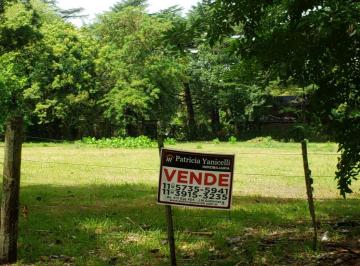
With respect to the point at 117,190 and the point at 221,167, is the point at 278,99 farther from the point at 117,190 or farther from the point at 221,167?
the point at 221,167

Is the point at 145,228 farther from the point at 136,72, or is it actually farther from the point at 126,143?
the point at 136,72

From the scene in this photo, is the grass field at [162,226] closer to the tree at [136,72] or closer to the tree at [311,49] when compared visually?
the tree at [311,49]

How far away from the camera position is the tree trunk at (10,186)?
5594 millimetres

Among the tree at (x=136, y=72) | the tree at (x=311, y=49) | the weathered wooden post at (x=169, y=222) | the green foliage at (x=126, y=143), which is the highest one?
the tree at (x=136, y=72)

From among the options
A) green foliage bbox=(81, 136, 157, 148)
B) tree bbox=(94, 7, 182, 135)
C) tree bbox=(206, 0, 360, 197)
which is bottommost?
green foliage bbox=(81, 136, 157, 148)

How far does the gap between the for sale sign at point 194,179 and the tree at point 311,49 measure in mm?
1214

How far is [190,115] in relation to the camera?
49469 mm

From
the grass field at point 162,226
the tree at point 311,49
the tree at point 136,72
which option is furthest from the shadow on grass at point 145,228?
the tree at point 136,72

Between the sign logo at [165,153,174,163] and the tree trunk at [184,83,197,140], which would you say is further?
the tree trunk at [184,83,197,140]

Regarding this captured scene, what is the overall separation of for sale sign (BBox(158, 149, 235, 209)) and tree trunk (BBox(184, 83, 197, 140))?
42194 mm

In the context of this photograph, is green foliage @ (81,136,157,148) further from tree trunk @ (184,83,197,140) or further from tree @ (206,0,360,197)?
tree @ (206,0,360,197)

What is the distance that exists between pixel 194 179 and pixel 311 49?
173 centimetres

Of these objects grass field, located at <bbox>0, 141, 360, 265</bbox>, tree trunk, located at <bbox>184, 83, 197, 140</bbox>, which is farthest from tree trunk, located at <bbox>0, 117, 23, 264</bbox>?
tree trunk, located at <bbox>184, 83, 197, 140</bbox>

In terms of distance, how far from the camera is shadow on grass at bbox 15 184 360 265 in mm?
6020
